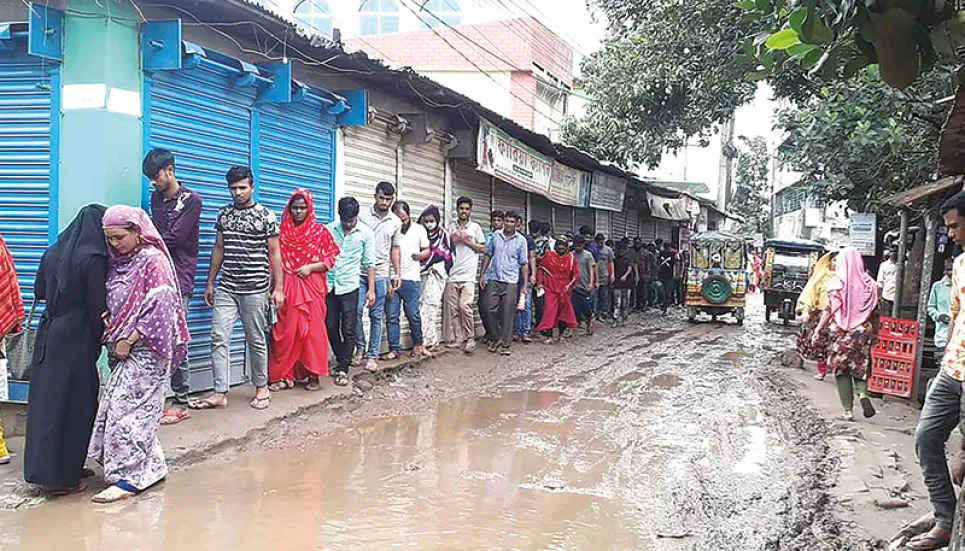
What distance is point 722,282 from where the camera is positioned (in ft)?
61.9

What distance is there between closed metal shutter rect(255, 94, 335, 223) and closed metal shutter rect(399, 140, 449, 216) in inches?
71.0

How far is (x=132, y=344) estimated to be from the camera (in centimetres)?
482

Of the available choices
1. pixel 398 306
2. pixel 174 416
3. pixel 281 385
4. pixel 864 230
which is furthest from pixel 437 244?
pixel 864 230

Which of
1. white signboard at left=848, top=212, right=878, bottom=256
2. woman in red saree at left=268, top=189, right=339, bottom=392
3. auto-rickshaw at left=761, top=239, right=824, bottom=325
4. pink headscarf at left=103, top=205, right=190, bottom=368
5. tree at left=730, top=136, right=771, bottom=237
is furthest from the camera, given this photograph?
tree at left=730, top=136, right=771, bottom=237

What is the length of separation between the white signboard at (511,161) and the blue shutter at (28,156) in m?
6.21

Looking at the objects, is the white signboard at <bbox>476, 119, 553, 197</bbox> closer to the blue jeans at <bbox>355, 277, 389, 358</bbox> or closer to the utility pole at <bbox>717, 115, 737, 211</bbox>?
the blue jeans at <bbox>355, 277, 389, 358</bbox>

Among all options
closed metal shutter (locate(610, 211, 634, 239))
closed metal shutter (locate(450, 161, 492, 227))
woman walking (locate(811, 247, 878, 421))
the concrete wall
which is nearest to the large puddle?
the concrete wall

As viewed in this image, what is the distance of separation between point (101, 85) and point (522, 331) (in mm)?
7937

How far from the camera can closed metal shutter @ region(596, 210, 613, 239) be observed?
21250mm

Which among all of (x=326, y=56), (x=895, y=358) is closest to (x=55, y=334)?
(x=326, y=56)

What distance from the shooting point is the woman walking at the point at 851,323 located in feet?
25.0

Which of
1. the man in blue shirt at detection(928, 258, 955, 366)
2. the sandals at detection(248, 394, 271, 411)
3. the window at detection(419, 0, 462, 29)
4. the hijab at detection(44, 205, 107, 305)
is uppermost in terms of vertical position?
the window at detection(419, 0, 462, 29)

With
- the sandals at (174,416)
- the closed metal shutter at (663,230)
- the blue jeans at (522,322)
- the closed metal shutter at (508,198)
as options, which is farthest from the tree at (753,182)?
the sandals at (174,416)

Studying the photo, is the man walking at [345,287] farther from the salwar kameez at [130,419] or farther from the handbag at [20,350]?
the salwar kameez at [130,419]
